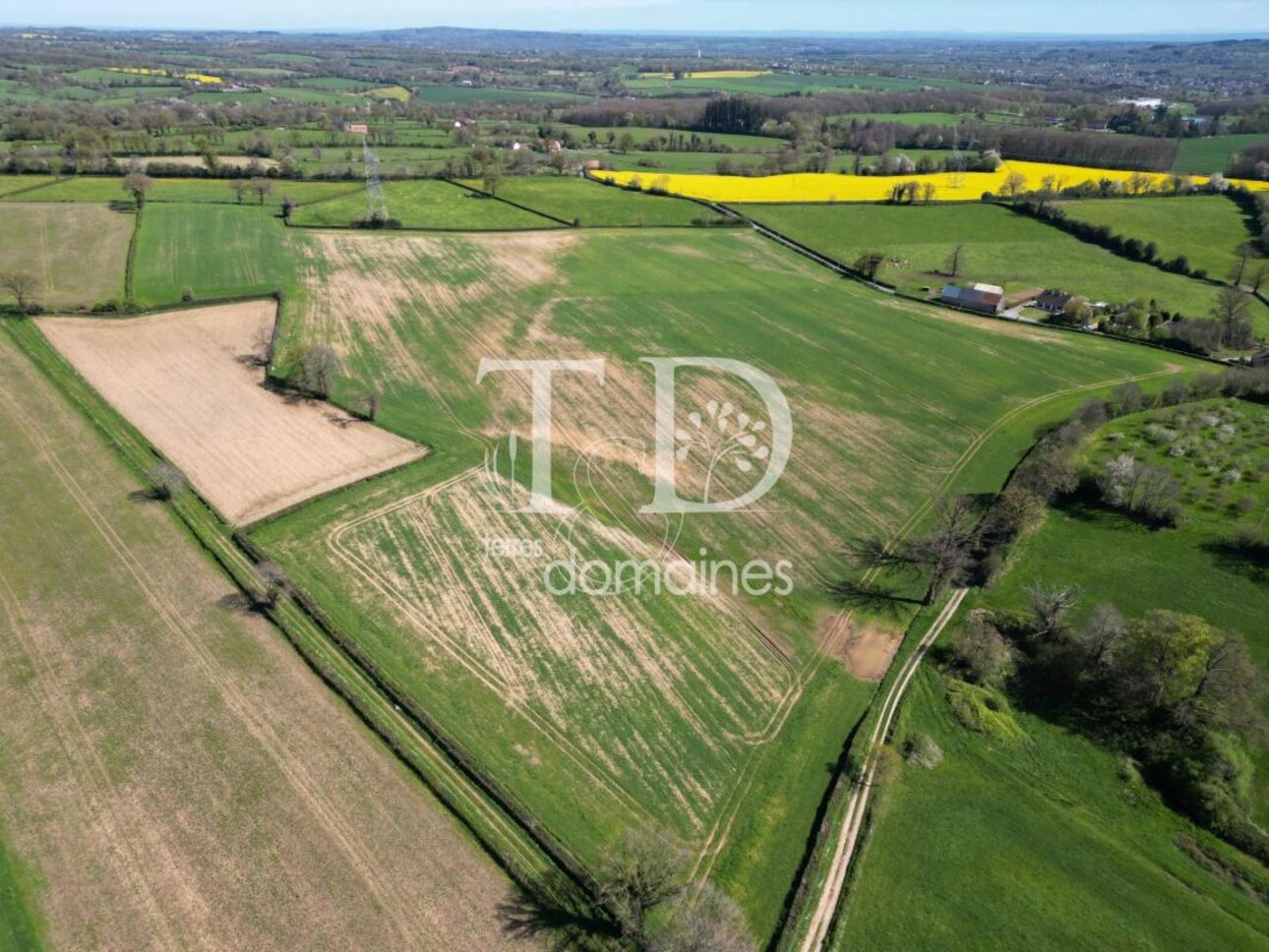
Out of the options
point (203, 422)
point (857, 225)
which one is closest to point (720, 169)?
point (857, 225)

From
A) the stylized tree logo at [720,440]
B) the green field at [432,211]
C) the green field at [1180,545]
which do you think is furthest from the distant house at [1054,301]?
the green field at [432,211]

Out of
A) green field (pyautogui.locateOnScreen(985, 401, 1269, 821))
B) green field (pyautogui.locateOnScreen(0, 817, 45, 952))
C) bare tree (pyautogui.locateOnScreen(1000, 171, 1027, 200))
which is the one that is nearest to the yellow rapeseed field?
bare tree (pyautogui.locateOnScreen(1000, 171, 1027, 200))

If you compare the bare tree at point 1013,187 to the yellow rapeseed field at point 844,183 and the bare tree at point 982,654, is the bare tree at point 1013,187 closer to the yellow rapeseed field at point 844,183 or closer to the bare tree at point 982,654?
the yellow rapeseed field at point 844,183

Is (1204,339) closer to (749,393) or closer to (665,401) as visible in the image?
(749,393)

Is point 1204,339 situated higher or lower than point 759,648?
higher

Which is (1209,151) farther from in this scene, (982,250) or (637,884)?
(637,884)

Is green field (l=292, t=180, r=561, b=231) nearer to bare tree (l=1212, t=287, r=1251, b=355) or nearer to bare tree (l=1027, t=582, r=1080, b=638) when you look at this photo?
bare tree (l=1212, t=287, r=1251, b=355)
